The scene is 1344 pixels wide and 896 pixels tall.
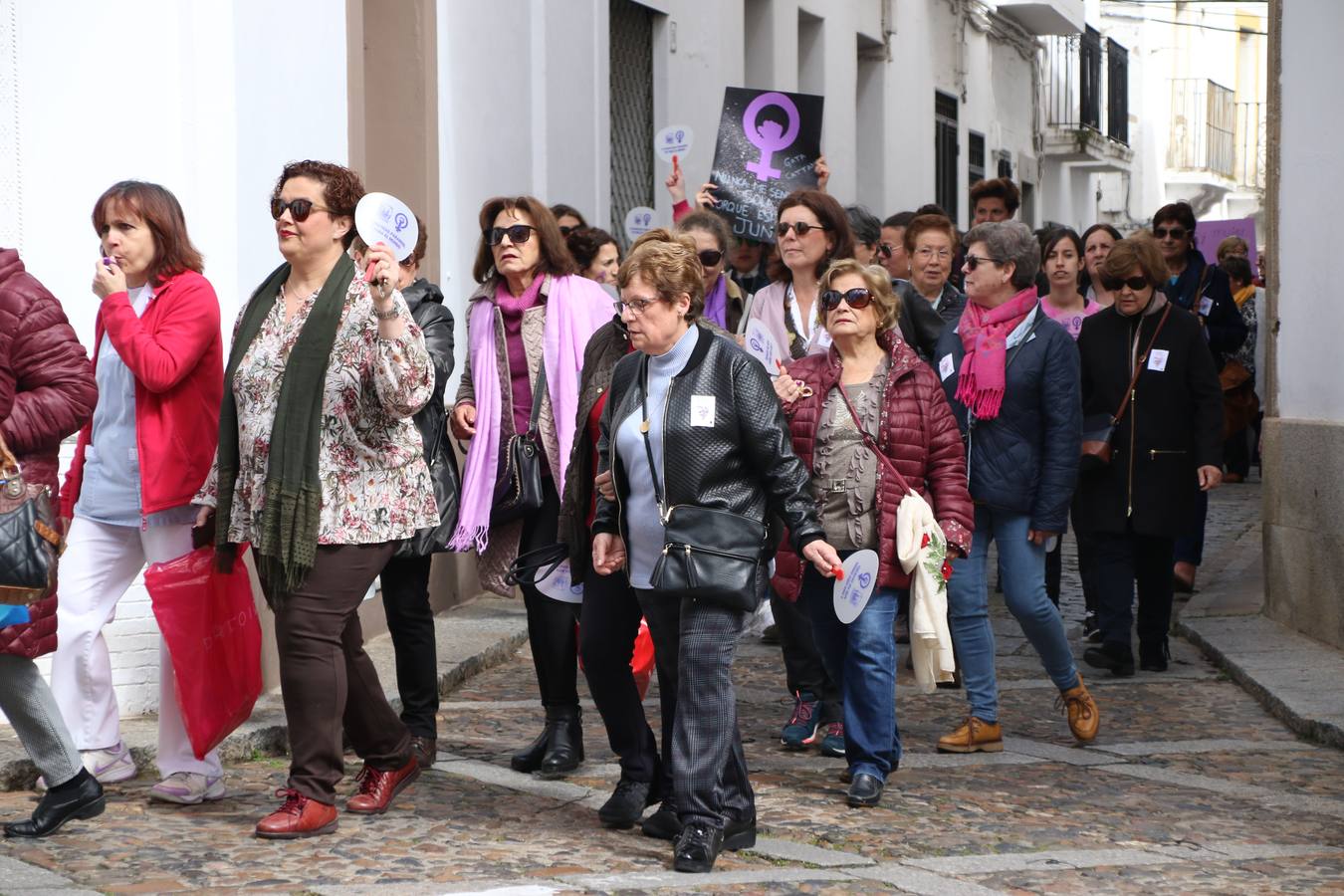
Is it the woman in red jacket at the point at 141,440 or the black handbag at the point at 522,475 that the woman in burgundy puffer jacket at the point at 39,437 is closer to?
the woman in red jacket at the point at 141,440

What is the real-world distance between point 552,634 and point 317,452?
1.39 metres

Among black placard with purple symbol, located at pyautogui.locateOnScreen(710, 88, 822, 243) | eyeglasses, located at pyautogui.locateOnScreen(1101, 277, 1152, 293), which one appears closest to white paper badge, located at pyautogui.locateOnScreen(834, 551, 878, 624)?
eyeglasses, located at pyautogui.locateOnScreen(1101, 277, 1152, 293)

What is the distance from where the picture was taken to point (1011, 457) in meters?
7.51

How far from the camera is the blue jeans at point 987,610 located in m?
7.31

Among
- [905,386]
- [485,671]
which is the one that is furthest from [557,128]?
[905,386]

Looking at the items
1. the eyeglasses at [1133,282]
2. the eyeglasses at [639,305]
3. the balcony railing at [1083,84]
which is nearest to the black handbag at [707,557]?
the eyeglasses at [639,305]

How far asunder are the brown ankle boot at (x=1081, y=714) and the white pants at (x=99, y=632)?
10.1 ft

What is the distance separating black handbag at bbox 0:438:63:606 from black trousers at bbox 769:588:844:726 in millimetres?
2755

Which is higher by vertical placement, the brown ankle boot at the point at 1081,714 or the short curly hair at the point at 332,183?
the short curly hair at the point at 332,183

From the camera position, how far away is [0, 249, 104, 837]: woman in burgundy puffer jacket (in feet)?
19.2

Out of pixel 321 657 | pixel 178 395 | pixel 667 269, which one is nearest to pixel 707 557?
pixel 667 269

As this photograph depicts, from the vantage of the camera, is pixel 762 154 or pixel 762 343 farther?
pixel 762 154

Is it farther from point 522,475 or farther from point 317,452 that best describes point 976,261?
point 317,452

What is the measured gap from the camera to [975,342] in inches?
302
